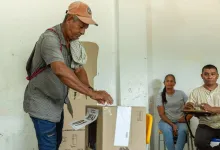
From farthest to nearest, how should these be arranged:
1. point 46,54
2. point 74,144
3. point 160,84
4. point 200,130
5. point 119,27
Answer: point 160,84 → point 119,27 → point 74,144 → point 200,130 → point 46,54

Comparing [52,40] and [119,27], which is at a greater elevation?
[119,27]

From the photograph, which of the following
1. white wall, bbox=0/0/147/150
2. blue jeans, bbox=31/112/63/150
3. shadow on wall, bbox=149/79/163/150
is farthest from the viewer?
shadow on wall, bbox=149/79/163/150

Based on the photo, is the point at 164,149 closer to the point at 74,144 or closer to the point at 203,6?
the point at 74,144

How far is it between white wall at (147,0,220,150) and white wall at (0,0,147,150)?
0.26 meters

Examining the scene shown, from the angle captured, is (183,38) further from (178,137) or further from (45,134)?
(45,134)

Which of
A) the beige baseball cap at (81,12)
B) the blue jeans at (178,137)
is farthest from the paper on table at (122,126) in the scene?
the blue jeans at (178,137)

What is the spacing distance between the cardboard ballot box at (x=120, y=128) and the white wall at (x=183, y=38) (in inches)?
80.3

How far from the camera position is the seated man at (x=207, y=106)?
8.63 ft

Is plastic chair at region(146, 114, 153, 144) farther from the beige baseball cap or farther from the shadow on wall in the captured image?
the shadow on wall

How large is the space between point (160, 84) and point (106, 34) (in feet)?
3.09

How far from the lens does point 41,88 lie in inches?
65.0

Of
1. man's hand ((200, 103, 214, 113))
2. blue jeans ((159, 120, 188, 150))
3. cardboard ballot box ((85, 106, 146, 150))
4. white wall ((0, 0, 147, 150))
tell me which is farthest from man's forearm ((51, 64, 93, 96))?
blue jeans ((159, 120, 188, 150))

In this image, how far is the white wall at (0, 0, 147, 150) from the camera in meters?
2.98

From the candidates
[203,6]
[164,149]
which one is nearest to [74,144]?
[164,149]
